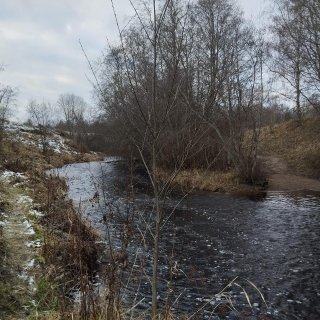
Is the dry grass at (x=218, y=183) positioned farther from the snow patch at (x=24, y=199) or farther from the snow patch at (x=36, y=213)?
the snow patch at (x=36, y=213)

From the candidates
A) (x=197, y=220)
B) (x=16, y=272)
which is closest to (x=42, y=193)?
(x=197, y=220)

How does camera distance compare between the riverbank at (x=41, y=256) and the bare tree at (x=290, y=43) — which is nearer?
the riverbank at (x=41, y=256)

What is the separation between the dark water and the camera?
5.89 metres

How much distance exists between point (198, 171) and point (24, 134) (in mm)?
24166

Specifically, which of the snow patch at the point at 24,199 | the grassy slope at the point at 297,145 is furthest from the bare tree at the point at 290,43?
the snow patch at the point at 24,199

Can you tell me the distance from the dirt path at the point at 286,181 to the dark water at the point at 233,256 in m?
3.59

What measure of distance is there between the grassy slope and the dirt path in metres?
0.69

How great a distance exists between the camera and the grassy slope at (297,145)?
2320 cm

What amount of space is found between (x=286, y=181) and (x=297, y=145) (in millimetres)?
9898

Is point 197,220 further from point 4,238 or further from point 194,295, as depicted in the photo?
point 4,238

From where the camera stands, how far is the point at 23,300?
195 inches

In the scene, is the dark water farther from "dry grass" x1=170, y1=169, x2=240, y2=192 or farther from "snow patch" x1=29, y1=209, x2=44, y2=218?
"dry grass" x1=170, y1=169, x2=240, y2=192

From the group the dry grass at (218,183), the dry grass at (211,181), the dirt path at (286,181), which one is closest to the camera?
the dry grass at (218,183)

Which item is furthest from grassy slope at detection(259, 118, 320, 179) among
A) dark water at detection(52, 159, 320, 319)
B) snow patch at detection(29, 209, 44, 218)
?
snow patch at detection(29, 209, 44, 218)
